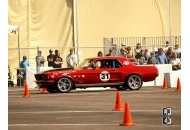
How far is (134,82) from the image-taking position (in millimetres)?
30234

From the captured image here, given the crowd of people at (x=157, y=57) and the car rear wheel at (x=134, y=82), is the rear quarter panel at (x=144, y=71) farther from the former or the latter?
the crowd of people at (x=157, y=57)

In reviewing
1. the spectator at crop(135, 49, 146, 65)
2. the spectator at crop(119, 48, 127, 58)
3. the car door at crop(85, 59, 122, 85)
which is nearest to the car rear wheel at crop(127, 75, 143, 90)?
the car door at crop(85, 59, 122, 85)

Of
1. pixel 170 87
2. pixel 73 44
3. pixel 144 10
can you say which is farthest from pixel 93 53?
pixel 170 87

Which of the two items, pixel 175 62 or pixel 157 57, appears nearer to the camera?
pixel 175 62

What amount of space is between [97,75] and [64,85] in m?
1.38

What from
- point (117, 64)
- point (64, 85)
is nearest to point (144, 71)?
point (117, 64)

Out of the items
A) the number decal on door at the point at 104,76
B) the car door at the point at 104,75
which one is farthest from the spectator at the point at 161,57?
the number decal on door at the point at 104,76

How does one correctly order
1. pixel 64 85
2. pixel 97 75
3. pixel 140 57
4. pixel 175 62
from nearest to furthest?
pixel 64 85
pixel 97 75
pixel 175 62
pixel 140 57

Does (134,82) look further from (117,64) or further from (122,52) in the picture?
(122,52)

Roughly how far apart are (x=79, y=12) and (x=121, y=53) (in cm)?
770

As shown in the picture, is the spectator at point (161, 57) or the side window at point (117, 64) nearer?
the side window at point (117, 64)

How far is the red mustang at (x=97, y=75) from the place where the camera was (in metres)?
29.2

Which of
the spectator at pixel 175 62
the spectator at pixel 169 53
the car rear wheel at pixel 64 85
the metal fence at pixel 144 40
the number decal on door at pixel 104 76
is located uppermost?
the metal fence at pixel 144 40
